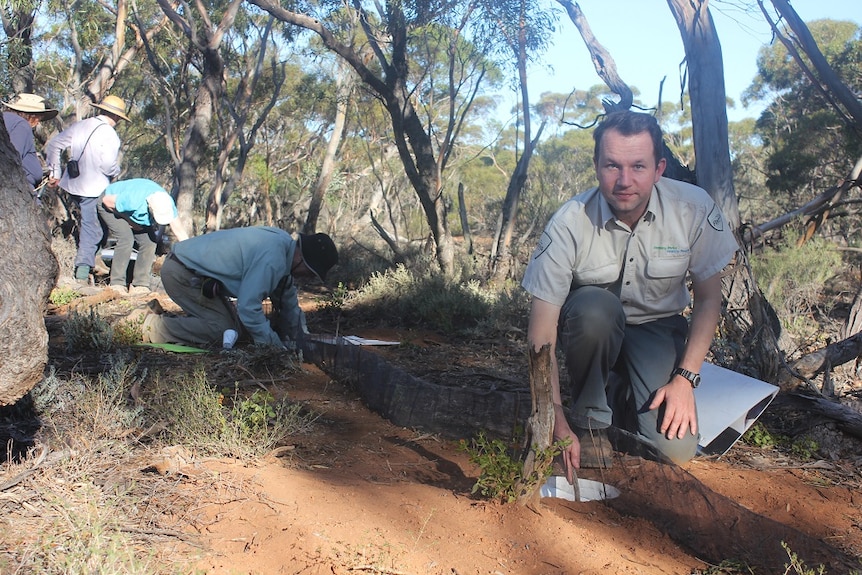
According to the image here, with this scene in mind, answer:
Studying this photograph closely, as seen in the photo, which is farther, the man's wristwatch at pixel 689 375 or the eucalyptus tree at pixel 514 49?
the eucalyptus tree at pixel 514 49

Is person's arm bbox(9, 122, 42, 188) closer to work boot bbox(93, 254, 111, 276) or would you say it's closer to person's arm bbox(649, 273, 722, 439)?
work boot bbox(93, 254, 111, 276)

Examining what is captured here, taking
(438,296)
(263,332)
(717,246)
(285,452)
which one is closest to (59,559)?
(285,452)

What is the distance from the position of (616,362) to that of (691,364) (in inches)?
16.3

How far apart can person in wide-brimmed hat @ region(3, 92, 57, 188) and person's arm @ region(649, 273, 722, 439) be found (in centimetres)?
564

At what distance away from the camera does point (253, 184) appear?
2188 cm

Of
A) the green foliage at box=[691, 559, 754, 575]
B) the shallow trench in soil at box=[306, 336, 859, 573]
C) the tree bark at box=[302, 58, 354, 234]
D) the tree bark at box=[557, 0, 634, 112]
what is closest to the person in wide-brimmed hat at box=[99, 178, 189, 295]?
the tree bark at box=[557, 0, 634, 112]

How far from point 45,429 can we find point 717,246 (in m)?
2.63

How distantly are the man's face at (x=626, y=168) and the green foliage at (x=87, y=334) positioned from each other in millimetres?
3225

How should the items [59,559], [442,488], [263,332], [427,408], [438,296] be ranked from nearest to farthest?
1. [59,559]
2. [442,488]
3. [427,408]
4. [263,332]
5. [438,296]

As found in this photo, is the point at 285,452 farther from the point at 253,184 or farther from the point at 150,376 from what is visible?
the point at 253,184

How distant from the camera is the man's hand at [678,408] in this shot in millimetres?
2902

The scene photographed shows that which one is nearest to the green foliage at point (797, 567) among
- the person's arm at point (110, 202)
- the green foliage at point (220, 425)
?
the green foliage at point (220, 425)

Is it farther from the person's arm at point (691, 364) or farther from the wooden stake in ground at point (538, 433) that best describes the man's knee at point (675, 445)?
the wooden stake in ground at point (538, 433)

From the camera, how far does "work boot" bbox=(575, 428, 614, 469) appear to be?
112 inches
